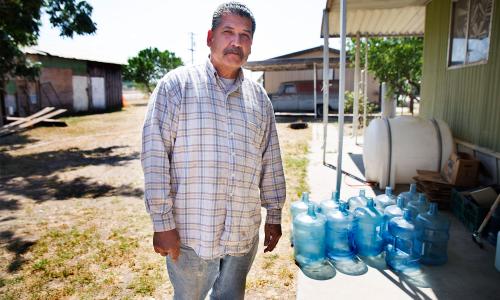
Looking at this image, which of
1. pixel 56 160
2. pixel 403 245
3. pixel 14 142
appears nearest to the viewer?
pixel 403 245

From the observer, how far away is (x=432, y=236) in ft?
11.3

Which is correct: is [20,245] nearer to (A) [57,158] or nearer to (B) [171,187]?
(B) [171,187]

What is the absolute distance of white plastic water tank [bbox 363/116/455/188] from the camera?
222 inches

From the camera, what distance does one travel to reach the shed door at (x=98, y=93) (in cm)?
2513

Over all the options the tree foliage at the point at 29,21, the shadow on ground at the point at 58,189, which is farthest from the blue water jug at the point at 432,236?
the tree foliage at the point at 29,21

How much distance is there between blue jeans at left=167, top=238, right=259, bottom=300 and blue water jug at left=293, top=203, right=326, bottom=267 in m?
1.38

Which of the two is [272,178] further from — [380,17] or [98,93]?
[98,93]

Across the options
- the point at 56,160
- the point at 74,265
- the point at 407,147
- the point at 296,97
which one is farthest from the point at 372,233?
the point at 296,97

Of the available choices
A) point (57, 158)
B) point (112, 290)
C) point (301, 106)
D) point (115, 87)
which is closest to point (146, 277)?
point (112, 290)

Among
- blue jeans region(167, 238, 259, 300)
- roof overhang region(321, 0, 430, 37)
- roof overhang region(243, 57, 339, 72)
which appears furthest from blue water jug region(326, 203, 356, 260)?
roof overhang region(243, 57, 339, 72)

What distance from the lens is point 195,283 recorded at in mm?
1984

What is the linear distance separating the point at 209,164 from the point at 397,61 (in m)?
16.9

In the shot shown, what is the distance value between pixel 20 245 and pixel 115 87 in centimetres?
2551

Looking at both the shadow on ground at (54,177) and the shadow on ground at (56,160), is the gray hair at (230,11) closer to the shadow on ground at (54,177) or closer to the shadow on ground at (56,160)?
the shadow on ground at (54,177)
